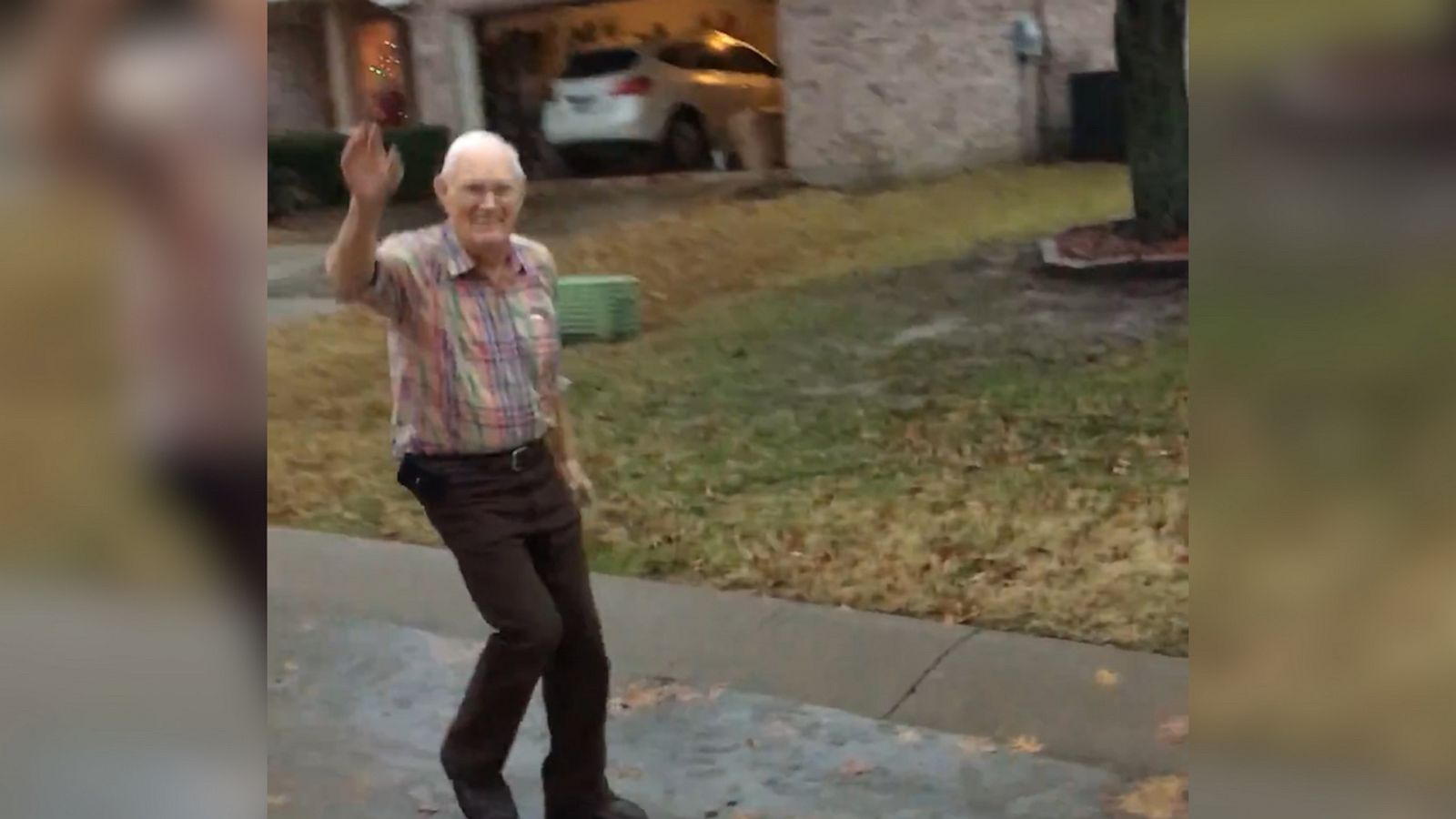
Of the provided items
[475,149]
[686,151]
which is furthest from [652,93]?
[475,149]

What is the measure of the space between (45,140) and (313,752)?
2553 mm

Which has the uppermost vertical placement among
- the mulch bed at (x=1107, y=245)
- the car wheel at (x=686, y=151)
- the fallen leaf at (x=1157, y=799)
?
the car wheel at (x=686, y=151)

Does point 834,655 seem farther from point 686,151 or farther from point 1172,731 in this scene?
point 686,151

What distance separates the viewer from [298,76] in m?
2.83

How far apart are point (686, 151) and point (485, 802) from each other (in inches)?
66.6

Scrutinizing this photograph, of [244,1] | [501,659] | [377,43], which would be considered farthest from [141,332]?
[377,43]

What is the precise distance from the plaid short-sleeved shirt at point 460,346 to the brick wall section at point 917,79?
1.03 meters

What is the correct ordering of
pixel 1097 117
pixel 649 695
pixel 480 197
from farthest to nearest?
pixel 649 695, pixel 1097 117, pixel 480 197

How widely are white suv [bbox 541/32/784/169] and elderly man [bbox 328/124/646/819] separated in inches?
24.8

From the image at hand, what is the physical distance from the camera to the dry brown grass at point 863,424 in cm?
379

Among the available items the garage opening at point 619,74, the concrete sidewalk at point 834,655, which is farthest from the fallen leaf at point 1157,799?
the garage opening at point 619,74

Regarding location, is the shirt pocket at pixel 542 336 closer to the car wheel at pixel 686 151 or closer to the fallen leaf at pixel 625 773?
the car wheel at pixel 686 151

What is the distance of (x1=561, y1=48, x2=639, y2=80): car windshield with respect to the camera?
3381mm

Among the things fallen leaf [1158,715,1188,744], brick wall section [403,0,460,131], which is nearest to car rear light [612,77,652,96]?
brick wall section [403,0,460,131]
